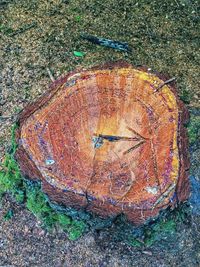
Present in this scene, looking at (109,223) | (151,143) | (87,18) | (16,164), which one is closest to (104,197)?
(109,223)

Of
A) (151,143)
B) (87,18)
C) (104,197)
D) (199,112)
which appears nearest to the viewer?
(104,197)

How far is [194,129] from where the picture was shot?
2545mm

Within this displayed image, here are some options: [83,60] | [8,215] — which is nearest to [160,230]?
[8,215]

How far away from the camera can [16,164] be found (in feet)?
7.49

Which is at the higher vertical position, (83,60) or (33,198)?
(83,60)

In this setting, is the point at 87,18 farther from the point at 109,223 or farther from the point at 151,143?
the point at 109,223

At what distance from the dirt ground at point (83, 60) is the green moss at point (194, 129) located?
0.05 meters

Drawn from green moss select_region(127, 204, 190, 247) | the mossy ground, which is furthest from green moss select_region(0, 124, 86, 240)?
green moss select_region(127, 204, 190, 247)

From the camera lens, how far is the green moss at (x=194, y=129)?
250cm

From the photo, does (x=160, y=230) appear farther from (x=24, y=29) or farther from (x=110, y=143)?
(x=24, y=29)

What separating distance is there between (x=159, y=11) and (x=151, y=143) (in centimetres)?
136

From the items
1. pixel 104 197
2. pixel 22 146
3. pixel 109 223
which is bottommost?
pixel 109 223

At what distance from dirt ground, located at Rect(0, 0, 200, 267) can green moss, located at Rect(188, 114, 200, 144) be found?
2.1 inches

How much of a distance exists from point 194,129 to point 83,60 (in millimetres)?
779
